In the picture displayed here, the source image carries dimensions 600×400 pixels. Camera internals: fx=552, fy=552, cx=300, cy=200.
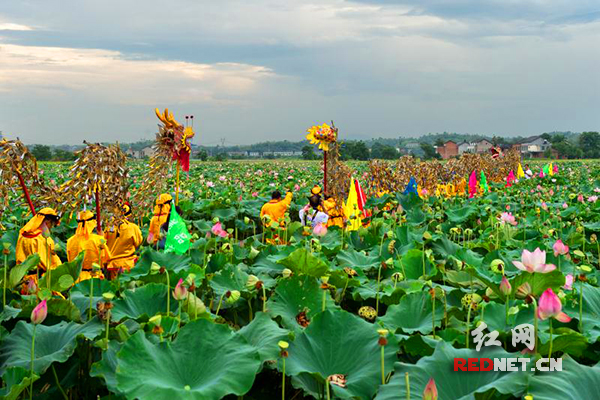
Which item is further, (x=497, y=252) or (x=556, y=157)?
(x=556, y=157)

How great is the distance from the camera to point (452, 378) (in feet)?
5.96

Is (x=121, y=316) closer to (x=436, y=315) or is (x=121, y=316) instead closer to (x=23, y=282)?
(x=23, y=282)

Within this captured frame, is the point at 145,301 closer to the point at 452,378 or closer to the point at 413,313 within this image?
the point at 413,313

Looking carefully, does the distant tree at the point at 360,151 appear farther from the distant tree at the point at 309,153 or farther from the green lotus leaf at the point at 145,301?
the green lotus leaf at the point at 145,301

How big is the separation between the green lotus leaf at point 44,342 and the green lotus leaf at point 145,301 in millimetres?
291

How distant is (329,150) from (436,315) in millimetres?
4323

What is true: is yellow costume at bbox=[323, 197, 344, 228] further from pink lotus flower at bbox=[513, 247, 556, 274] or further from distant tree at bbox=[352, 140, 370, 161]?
distant tree at bbox=[352, 140, 370, 161]

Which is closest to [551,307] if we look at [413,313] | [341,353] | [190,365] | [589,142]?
[341,353]

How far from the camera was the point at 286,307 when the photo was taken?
2.62 metres

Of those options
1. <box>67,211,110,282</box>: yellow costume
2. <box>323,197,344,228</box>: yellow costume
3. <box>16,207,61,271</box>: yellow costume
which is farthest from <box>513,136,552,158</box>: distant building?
<box>16,207,61,271</box>: yellow costume

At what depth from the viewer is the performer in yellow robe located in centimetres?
407

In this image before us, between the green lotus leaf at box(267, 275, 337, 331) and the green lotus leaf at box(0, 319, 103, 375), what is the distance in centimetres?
81

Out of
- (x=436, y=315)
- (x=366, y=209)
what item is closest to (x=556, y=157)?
(x=366, y=209)

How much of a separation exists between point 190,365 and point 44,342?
2.53 feet
